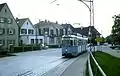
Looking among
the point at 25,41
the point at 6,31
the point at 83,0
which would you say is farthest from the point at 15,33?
the point at 83,0

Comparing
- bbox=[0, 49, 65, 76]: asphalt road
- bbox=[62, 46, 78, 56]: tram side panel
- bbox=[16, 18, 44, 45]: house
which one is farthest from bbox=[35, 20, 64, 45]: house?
bbox=[0, 49, 65, 76]: asphalt road

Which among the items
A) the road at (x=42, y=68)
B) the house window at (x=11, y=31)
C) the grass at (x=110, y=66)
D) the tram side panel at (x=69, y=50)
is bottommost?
the road at (x=42, y=68)

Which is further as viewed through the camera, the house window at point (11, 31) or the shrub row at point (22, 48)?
the house window at point (11, 31)

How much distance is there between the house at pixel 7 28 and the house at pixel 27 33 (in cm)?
1264

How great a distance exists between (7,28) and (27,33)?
64.3 feet

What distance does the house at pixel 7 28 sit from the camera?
204 feet

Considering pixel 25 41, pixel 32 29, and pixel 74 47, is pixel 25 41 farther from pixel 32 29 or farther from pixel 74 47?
pixel 74 47

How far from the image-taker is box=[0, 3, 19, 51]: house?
62.3 m

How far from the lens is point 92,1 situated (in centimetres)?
2498

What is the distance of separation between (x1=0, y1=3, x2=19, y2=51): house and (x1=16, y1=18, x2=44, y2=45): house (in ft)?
41.5

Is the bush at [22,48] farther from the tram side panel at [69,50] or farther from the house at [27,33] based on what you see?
the tram side panel at [69,50]

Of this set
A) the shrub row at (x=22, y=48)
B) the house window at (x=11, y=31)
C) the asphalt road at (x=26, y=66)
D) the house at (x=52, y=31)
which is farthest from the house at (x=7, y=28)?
the house at (x=52, y=31)

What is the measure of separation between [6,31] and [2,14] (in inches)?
171

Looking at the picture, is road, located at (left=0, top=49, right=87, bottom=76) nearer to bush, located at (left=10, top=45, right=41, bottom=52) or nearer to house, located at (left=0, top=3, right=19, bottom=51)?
bush, located at (left=10, top=45, right=41, bottom=52)
